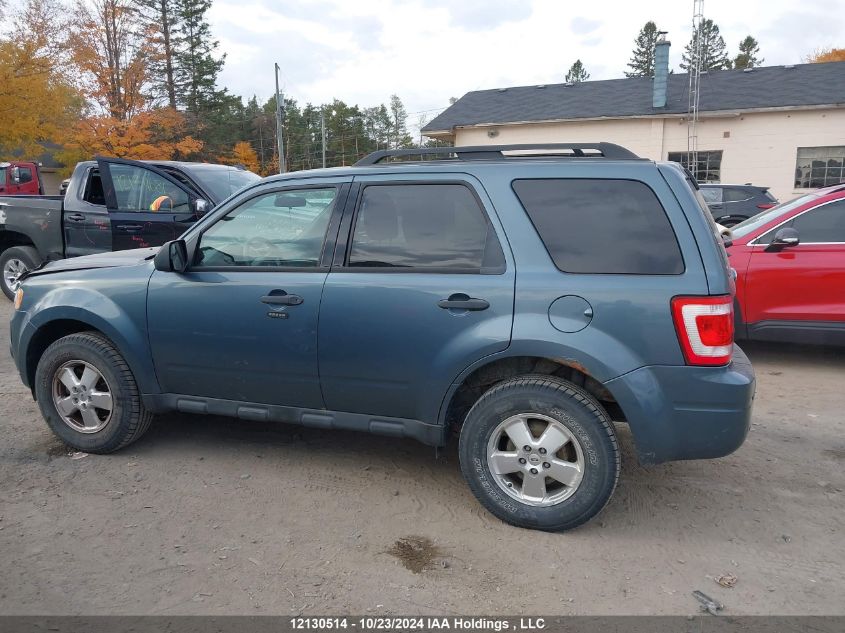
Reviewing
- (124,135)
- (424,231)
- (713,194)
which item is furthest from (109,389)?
(124,135)

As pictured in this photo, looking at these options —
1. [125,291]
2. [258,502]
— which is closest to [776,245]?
[258,502]

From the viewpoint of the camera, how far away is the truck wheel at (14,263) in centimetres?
924

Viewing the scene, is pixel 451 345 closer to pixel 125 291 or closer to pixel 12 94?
pixel 125 291

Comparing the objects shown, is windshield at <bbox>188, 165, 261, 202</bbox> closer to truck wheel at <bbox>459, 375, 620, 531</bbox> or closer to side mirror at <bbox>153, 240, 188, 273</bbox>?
side mirror at <bbox>153, 240, 188, 273</bbox>

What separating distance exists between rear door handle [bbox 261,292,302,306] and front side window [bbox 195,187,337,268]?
20cm

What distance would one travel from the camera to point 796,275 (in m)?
6.21

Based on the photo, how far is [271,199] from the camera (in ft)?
13.1

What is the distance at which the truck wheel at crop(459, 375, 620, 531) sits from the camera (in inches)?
126

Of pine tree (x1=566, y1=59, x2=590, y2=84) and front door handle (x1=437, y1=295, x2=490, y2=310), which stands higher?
pine tree (x1=566, y1=59, x2=590, y2=84)

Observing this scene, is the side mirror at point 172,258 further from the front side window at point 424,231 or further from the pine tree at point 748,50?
the pine tree at point 748,50

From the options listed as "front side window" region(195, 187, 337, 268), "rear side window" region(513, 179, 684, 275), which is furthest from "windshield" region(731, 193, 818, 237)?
"front side window" region(195, 187, 337, 268)

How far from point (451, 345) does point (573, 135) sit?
931 inches

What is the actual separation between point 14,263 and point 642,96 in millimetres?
23023

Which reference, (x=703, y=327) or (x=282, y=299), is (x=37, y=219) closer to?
(x=282, y=299)
